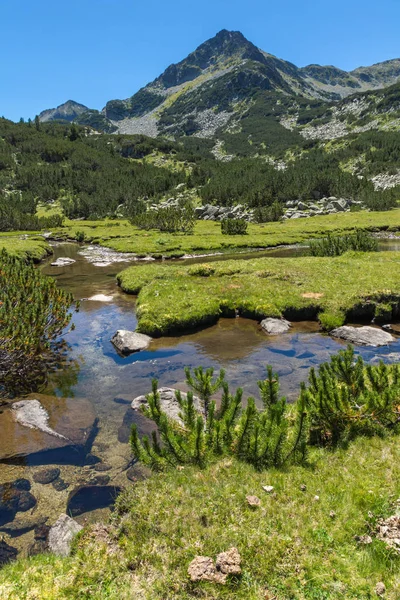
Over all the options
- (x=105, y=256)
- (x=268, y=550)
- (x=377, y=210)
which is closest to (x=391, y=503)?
(x=268, y=550)

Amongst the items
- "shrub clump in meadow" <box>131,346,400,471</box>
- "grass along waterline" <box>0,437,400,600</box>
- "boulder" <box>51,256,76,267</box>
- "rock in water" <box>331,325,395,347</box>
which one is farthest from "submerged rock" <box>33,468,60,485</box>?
"boulder" <box>51,256,76,267</box>

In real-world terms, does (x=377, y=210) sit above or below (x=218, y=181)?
below

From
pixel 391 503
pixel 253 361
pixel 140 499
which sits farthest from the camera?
pixel 253 361

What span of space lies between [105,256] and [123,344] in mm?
30864

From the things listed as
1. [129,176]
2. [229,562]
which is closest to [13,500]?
[229,562]

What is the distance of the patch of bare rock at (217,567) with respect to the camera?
516 cm

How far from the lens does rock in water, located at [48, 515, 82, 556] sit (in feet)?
22.0

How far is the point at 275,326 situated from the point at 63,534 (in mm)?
14382

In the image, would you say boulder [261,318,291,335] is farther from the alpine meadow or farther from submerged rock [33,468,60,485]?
submerged rock [33,468,60,485]

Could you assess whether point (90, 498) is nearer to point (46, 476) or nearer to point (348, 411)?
point (46, 476)

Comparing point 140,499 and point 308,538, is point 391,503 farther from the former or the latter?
point 140,499

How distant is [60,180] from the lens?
124812mm

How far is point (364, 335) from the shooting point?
1759cm

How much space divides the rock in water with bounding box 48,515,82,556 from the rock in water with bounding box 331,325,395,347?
1440cm
